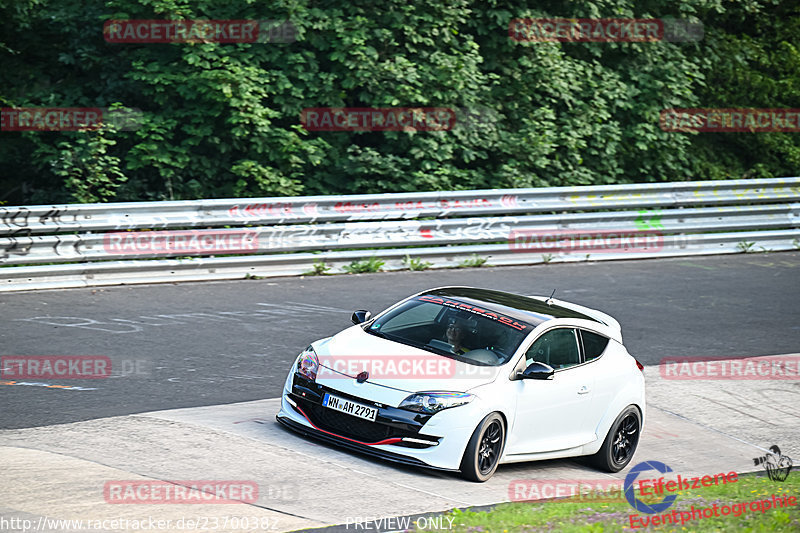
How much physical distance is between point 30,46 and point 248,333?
9456mm

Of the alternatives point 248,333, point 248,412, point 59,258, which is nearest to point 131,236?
point 59,258

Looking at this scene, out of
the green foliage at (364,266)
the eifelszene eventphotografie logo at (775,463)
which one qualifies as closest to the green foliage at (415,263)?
the green foliage at (364,266)

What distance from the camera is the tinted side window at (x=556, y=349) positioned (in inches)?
360

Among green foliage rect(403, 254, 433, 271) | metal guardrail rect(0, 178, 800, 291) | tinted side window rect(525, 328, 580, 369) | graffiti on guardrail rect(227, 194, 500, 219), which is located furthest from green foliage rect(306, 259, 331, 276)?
tinted side window rect(525, 328, 580, 369)

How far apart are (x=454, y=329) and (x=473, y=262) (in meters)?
8.48

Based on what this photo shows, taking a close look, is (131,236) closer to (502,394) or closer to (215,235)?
(215,235)

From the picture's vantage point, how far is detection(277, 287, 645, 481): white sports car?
829 cm

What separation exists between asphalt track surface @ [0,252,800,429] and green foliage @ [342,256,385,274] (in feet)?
0.96
